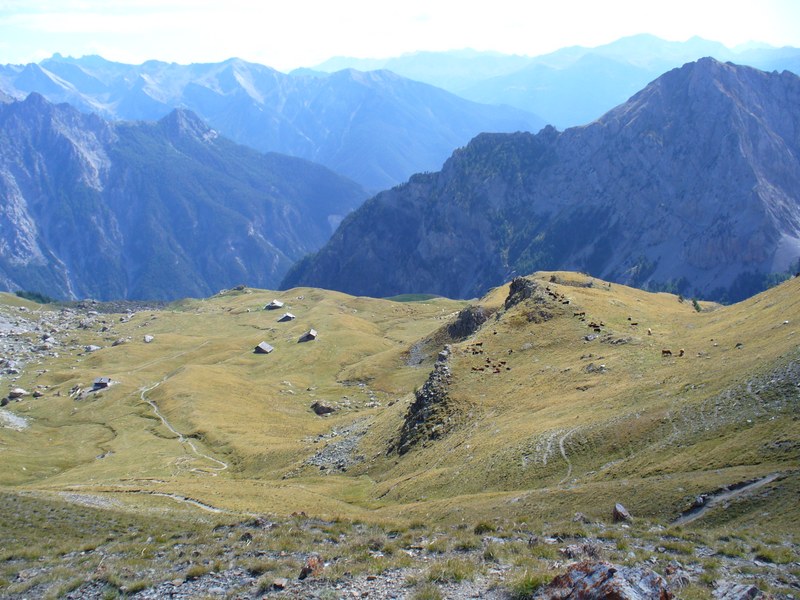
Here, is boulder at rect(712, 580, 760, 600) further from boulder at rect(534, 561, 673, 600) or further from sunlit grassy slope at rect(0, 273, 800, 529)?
sunlit grassy slope at rect(0, 273, 800, 529)

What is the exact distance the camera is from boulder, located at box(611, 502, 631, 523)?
36.8 m

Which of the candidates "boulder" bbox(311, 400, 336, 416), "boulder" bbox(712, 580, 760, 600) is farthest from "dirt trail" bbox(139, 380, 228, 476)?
"boulder" bbox(712, 580, 760, 600)

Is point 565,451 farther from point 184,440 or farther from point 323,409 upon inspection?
point 323,409

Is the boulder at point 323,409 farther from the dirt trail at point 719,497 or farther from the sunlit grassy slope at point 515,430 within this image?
the dirt trail at point 719,497

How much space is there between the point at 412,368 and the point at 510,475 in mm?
99374

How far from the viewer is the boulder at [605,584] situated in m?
20.4

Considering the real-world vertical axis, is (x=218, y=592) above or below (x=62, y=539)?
above

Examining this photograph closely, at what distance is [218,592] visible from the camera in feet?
87.4

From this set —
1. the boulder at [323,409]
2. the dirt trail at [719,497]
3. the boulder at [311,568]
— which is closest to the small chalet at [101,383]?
the boulder at [323,409]

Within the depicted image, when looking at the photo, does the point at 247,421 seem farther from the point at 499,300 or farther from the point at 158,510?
the point at 158,510

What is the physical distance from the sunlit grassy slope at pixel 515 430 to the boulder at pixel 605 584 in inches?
661

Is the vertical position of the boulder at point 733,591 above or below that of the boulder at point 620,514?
above

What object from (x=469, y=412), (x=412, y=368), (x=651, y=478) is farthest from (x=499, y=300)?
(x=651, y=478)

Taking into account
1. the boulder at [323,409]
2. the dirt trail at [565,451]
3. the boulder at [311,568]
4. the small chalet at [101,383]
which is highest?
the boulder at [311,568]
